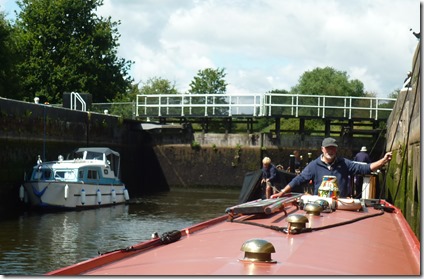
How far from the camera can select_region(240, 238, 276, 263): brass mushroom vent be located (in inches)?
194

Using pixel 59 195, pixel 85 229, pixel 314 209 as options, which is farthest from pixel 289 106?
pixel 314 209

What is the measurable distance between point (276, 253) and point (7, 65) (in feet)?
119

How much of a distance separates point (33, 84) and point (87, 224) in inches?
1077

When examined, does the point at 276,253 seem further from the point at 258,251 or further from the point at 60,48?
the point at 60,48

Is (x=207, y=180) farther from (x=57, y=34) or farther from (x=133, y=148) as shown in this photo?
(x=57, y=34)

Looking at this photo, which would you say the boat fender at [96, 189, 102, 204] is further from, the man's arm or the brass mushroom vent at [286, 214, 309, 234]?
the brass mushroom vent at [286, 214, 309, 234]

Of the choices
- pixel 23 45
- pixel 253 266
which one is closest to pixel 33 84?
pixel 23 45

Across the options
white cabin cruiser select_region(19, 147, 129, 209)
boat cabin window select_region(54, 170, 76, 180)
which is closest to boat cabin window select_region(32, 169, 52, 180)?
white cabin cruiser select_region(19, 147, 129, 209)

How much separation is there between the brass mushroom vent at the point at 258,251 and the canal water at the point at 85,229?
9.09 meters

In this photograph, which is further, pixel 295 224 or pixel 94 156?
pixel 94 156

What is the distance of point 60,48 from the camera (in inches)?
1889

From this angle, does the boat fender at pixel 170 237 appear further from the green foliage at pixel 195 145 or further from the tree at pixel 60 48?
the tree at pixel 60 48

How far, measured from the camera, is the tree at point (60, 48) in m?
47.5

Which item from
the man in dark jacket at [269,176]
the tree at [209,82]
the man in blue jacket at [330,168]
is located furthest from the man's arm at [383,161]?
the tree at [209,82]
